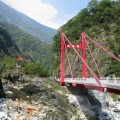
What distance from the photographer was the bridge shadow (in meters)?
47.4

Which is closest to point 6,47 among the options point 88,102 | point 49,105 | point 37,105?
point 88,102

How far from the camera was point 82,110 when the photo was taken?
154 ft

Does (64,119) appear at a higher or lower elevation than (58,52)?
lower

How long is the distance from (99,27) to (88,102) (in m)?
38.4

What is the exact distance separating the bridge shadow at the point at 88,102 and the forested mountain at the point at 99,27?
21358mm

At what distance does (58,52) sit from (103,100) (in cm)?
4104

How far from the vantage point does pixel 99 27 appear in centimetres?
8550

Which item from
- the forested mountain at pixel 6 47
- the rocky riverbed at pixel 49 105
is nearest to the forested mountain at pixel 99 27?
the rocky riverbed at pixel 49 105

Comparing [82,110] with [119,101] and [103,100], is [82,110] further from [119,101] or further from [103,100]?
[119,101]

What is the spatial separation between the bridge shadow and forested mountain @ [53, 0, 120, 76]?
21.4m

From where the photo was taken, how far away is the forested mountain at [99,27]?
7662 centimetres

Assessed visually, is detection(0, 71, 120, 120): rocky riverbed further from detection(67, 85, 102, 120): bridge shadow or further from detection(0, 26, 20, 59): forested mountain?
detection(0, 26, 20, 59): forested mountain

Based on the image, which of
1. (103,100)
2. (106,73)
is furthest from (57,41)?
(103,100)

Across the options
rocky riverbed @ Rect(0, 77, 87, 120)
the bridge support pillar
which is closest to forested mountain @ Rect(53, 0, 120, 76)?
the bridge support pillar
